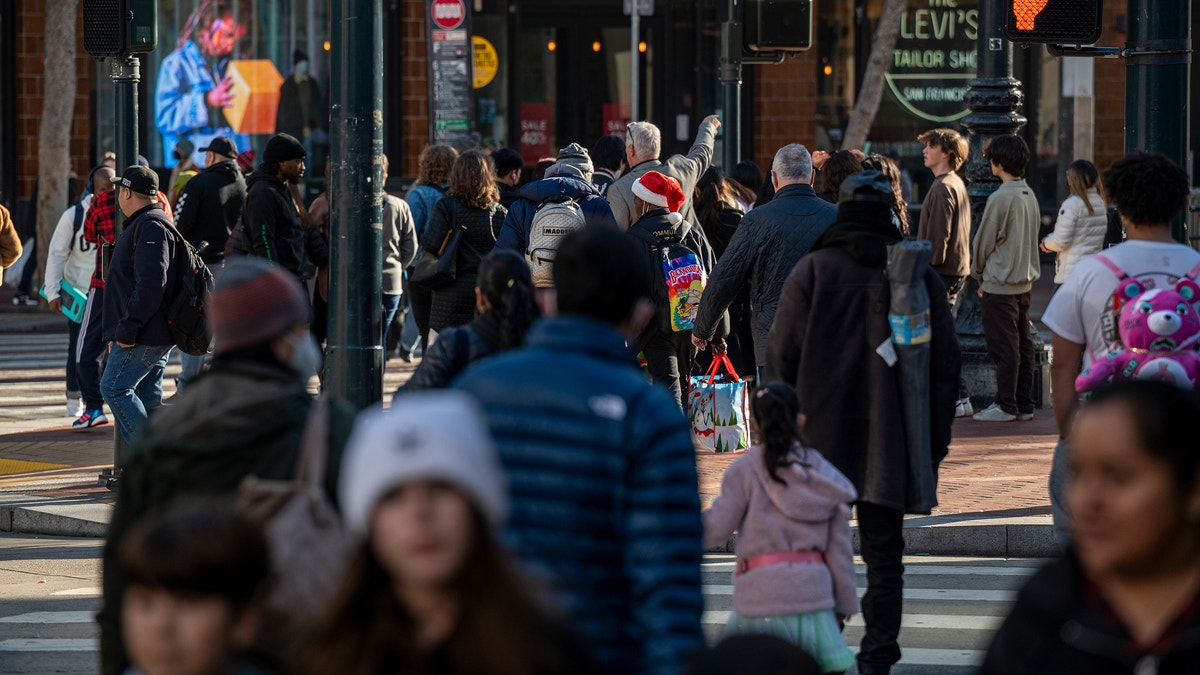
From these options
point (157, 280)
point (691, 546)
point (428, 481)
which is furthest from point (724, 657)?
point (157, 280)

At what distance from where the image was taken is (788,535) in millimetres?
5812

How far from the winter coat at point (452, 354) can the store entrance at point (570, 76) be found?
19777 mm

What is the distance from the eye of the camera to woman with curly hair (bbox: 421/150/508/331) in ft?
35.1

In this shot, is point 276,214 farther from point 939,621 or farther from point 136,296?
point 939,621

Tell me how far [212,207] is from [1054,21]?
18.9 ft

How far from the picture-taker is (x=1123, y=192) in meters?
5.93

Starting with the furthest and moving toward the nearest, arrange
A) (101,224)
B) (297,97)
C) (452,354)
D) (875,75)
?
(297,97) < (875,75) < (101,224) < (452,354)

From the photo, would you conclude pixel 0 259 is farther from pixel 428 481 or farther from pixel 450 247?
pixel 428 481

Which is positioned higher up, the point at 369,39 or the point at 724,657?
the point at 369,39

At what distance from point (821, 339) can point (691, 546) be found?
331cm

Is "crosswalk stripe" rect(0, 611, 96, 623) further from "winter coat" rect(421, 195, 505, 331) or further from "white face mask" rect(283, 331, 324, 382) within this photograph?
"white face mask" rect(283, 331, 324, 382)

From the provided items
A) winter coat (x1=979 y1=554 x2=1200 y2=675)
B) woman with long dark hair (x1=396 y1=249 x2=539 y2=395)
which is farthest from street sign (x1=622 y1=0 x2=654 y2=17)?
winter coat (x1=979 y1=554 x2=1200 y2=675)

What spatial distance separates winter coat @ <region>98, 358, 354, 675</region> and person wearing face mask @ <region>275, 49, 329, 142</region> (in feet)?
70.2

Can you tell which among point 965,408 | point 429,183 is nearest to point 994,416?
point 965,408
